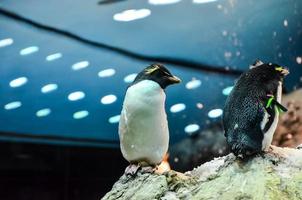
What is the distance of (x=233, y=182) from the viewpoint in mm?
1773

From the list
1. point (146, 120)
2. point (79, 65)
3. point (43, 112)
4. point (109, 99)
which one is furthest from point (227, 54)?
point (146, 120)

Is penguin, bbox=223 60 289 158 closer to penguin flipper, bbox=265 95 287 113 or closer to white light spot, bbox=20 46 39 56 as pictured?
penguin flipper, bbox=265 95 287 113

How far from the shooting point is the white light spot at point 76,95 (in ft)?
10.8

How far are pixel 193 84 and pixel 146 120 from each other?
4.32 ft

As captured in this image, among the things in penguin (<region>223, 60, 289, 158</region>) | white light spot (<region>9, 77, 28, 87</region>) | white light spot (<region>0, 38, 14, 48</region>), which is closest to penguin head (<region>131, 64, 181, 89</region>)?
penguin (<region>223, 60, 289, 158</region>)

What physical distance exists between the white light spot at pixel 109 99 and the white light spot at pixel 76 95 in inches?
4.9

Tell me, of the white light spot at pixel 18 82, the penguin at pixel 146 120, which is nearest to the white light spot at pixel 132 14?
the white light spot at pixel 18 82

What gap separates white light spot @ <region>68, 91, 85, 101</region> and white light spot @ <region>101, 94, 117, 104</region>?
12 centimetres

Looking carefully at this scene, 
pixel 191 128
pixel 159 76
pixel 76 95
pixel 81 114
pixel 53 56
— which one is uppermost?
pixel 159 76

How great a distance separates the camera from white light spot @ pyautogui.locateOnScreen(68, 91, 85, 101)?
3.30 m

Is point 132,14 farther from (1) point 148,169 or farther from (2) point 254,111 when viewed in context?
(2) point 254,111

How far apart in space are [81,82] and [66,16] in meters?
0.42

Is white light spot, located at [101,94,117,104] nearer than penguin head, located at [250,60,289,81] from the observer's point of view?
No

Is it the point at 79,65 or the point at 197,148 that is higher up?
the point at 79,65
